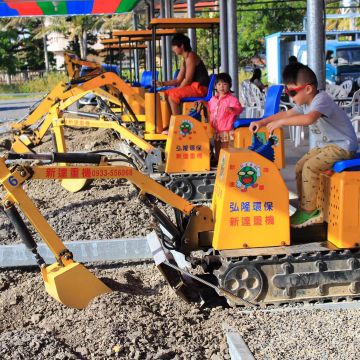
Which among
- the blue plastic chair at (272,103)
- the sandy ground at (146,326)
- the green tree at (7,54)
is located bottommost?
the sandy ground at (146,326)

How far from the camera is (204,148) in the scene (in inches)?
333

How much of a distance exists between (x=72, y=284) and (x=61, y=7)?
16.1 metres

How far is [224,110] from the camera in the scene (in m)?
8.48

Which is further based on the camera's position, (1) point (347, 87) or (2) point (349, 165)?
(1) point (347, 87)

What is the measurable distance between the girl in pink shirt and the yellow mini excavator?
3471 mm

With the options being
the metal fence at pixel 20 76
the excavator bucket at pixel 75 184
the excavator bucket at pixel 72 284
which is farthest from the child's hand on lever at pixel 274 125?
the metal fence at pixel 20 76

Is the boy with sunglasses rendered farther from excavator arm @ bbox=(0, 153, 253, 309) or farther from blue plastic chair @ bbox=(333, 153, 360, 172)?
excavator arm @ bbox=(0, 153, 253, 309)

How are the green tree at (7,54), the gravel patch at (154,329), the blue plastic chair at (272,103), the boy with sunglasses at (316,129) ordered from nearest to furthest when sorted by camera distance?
the gravel patch at (154,329) → the boy with sunglasses at (316,129) → the blue plastic chair at (272,103) → the green tree at (7,54)

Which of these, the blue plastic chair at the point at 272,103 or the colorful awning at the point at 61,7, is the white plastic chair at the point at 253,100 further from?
the colorful awning at the point at 61,7

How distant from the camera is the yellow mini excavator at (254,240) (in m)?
4.73

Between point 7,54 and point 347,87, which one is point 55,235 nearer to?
point 347,87

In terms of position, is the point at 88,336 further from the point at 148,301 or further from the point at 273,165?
the point at 273,165

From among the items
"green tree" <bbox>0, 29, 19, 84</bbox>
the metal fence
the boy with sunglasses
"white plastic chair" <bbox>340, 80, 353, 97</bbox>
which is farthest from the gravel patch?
"green tree" <bbox>0, 29, 19, 84</bbox>

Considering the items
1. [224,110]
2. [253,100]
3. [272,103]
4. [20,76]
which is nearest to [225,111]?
[224,110]
